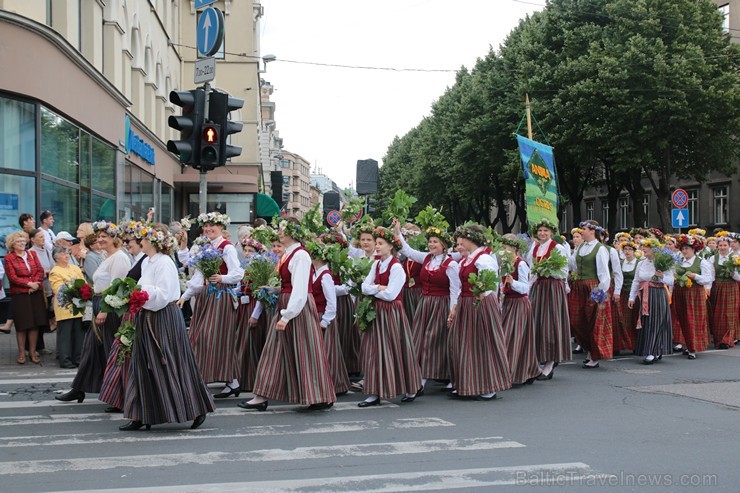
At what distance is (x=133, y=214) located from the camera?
24297 mm

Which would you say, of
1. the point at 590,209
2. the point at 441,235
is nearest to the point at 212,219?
the point at 441,235

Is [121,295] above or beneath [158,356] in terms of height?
above

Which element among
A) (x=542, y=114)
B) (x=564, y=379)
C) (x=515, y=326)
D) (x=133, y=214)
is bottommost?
(x=564, y=379)

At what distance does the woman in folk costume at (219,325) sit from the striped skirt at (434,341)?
2248 mm

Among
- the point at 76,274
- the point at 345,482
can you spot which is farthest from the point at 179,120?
the point at 345,482

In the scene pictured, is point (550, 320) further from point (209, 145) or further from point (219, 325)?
point (209, 145)

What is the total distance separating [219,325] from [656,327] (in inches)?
286

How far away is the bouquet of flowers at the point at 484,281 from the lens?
9.80 m

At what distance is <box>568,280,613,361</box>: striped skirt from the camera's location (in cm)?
1288

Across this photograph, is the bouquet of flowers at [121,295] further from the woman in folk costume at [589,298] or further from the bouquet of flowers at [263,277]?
the woman in folk costume at [589,298]

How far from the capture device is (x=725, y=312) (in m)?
16.2

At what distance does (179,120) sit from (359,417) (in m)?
5.48

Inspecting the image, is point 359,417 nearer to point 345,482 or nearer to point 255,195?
point 345,482

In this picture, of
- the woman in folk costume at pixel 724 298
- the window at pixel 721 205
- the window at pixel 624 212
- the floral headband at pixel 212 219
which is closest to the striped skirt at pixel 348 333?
the floral headband at pixel 212 219
